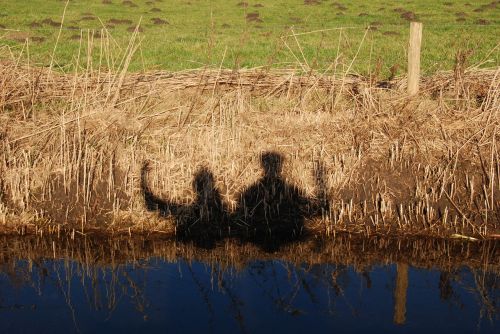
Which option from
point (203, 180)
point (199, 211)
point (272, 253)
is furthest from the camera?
point (203, 180)

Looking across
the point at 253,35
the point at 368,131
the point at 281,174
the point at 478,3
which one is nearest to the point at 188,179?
the point at 281,174

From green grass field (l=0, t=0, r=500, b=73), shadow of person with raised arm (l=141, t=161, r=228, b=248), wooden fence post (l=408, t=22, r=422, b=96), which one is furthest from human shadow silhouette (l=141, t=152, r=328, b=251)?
green grass field (l=0, t=0, r=500, b=73)

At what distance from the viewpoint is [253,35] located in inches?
778

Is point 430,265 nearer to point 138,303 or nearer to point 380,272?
point 380,272

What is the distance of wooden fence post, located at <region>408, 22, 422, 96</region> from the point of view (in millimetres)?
9102

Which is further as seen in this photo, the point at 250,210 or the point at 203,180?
the point at 203,180

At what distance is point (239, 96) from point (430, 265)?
3.69 m

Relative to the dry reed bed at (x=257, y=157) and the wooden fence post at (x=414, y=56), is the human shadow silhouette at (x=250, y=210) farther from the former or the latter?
the wooden fence post at (x=414, y=56)

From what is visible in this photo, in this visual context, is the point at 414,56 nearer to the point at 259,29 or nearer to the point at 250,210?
the point at 250,210

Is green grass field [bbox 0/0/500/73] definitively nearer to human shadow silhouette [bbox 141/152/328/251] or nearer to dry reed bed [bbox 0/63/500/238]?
dry reed bed [bbox 0/63/500/238]

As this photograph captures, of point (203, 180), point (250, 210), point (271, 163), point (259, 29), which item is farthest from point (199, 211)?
point (259, 29)

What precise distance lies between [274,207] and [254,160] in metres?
0.69

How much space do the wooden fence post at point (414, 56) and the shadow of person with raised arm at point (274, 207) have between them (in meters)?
2.27

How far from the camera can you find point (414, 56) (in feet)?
30.4
